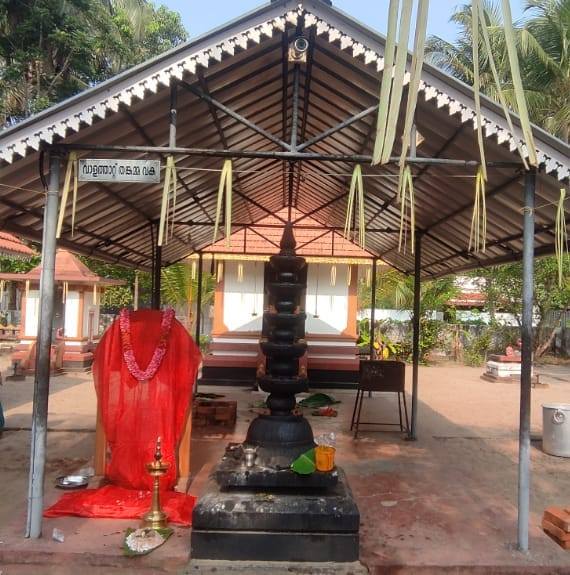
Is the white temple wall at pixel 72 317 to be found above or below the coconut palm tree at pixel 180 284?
below

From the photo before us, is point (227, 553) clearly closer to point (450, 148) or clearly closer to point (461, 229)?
point (450, 148)

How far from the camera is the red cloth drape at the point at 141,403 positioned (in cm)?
600

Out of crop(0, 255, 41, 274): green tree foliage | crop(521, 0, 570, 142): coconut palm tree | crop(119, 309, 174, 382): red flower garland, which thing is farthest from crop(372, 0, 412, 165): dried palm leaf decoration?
crop(0, 255, 41, 274): green tree foliage

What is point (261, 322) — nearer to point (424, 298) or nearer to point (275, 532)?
point (424, 298)

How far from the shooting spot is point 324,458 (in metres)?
4.96

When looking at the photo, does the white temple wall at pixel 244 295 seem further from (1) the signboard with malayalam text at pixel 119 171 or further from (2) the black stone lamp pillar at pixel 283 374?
(1) the signboard with malayalam text at pixel 119 171

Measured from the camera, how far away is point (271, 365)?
579 cm

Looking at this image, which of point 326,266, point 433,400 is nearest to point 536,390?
point 433,400

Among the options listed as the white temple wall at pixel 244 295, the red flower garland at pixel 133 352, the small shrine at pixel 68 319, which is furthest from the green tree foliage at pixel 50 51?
the red flower garland at pixel 133 352

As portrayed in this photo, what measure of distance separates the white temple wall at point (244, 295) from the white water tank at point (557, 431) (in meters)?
7.71

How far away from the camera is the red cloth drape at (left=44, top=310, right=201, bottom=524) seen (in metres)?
6.00

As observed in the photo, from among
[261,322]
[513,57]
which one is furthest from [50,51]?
[513,57]

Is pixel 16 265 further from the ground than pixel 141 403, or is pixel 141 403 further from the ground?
pixel 16 265

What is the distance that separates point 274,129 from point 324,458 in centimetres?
399
